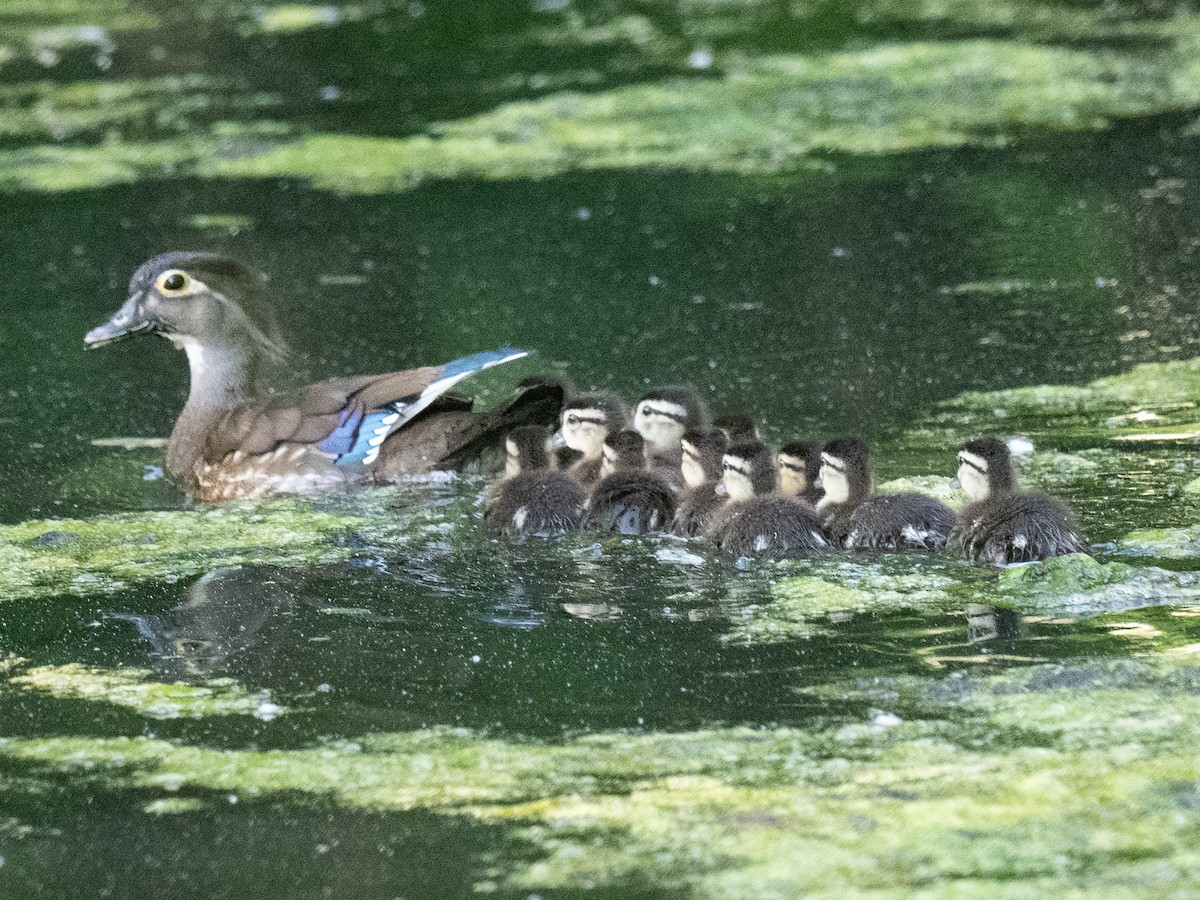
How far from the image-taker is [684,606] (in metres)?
5.32

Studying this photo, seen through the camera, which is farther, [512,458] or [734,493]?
[512,458]

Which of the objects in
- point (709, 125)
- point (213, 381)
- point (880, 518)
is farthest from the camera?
point (709, 125)

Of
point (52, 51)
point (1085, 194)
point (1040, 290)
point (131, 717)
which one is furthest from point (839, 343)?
point (52, 51)

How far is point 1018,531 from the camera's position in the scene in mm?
5355

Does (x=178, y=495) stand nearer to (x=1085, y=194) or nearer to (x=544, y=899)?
(x=544, y=899)

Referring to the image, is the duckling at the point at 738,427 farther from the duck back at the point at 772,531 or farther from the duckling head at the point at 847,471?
the duck back at the point at 772,531

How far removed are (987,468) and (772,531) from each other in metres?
0.65

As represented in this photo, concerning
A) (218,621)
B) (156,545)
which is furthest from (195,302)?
(218,621)

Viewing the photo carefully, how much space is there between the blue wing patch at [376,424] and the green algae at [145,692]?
1.99 m

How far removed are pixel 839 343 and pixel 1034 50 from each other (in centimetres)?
637

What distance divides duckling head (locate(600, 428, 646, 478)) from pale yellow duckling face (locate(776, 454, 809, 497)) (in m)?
0.45

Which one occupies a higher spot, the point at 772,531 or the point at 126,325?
the point at 126,325

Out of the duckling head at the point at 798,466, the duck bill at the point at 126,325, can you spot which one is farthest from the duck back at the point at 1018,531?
the duck bill at the point at 126,325

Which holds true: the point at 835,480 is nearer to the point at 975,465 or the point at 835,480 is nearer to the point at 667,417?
the point at 975,465
